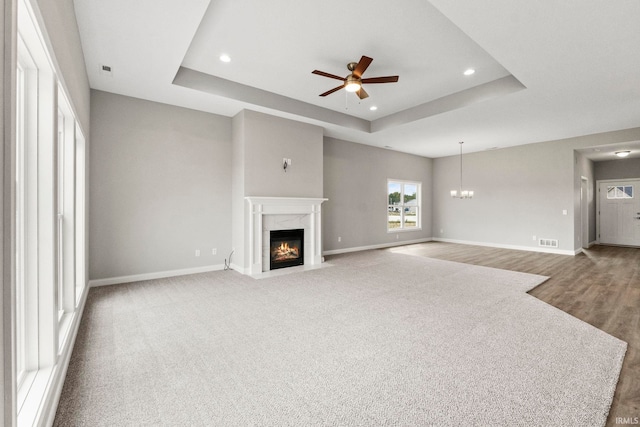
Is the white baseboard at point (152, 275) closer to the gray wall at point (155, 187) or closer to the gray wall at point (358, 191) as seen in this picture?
the gray wall at point (155, 187)

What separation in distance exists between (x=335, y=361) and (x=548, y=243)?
786 centimetres

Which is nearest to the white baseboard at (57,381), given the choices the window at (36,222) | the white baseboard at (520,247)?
the window at (36,222)

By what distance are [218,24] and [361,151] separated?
5258mm

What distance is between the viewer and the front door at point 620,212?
27.7 feet

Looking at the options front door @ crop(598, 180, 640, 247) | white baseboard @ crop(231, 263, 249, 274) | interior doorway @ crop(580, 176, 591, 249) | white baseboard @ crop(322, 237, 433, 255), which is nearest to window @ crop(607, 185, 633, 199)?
front door @ crop(598, 180, 640, 247)

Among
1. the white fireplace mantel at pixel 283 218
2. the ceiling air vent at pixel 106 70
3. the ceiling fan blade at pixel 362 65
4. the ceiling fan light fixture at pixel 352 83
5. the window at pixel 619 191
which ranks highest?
the ceiling air vent at pixel 106 70

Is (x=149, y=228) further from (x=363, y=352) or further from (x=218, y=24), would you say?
(x=363, y=352)

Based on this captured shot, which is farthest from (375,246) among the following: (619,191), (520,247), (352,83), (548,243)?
(619,191)

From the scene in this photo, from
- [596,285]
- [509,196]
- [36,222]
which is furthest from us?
[509,196]

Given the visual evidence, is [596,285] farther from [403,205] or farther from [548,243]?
[403,205]

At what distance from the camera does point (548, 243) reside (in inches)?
298

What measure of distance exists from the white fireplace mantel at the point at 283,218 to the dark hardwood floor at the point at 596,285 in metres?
2.71

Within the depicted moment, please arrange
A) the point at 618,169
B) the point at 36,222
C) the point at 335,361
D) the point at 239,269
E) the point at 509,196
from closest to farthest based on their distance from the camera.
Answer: the point at 36,222
the point at 335,361
the point at 239,269
the point at 509,196
the point at 618,169

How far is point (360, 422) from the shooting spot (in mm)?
1654
